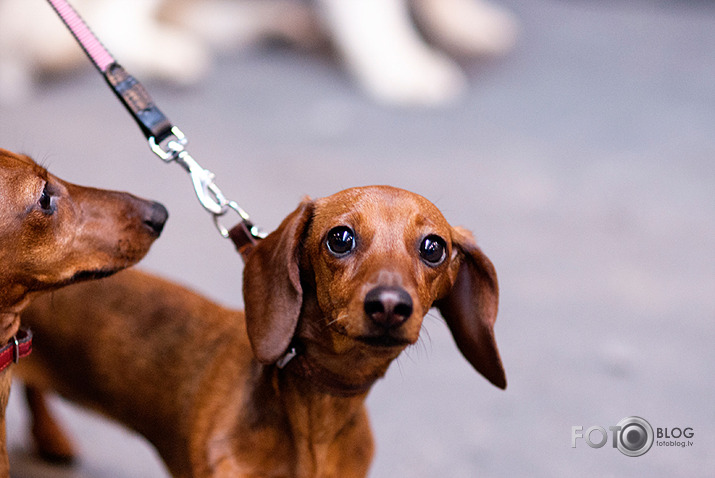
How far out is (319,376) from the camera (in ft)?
6.19

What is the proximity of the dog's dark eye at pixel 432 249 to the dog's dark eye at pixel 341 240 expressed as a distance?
0.15 meters

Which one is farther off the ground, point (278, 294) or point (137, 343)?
point (137, 343)

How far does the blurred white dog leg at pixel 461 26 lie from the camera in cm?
659

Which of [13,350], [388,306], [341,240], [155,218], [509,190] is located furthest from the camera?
[509,190]

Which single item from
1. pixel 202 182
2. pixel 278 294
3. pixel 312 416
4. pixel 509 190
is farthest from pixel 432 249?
pixel 509 190

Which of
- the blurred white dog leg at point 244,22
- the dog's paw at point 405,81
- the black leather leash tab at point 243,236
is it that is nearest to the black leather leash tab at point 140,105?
the black leather leash tab at point 243,236

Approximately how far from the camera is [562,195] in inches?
186

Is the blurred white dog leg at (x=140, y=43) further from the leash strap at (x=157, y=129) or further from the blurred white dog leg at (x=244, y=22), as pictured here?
the leash strap at (x=157, y=129)

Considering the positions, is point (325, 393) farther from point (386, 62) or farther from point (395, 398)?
point (386, 62)

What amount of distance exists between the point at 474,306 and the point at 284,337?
1.47 feet

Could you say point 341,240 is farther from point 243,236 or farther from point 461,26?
point 461,26

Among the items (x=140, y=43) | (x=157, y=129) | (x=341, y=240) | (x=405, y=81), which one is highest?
(x=140, y=43)

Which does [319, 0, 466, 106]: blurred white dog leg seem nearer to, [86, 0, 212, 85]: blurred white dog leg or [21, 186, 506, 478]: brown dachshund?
[86, 0, 212, 85]: blurred white dog leg

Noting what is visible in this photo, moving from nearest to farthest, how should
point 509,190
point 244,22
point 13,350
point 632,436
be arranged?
point 13,350 < point 632,436 < point 509,190 < point 244,22
